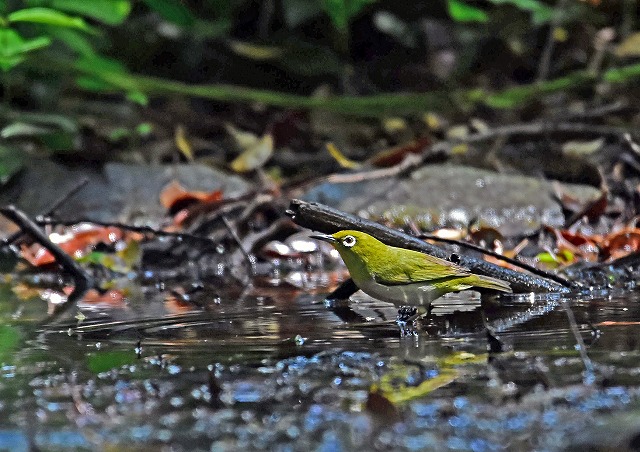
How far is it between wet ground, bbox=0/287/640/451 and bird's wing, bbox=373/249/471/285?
155 millimetres

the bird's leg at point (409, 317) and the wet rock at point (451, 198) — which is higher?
the wet rock at point (451, 198)

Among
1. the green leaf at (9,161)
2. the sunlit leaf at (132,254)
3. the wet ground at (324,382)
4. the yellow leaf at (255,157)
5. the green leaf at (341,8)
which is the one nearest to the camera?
the wet ground at (324,382)

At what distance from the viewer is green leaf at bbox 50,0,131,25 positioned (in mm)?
6508

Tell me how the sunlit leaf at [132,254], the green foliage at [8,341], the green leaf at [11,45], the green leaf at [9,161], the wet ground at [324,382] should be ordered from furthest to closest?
the green leaf at [9,161] → the green leaf at [11,45] → the sunlit leaf at [132,254] → the green foliage at [8,341] → the wet ground at [324,382]

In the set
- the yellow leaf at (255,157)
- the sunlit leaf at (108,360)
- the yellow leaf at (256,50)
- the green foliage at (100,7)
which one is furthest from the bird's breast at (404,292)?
the yellow leaf at (256,50)

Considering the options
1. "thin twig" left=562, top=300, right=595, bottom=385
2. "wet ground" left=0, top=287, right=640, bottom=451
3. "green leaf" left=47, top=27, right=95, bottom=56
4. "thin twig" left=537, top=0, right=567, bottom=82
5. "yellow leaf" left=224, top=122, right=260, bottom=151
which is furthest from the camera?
"thin twig" left=537, top=0, right=567, bottom=82

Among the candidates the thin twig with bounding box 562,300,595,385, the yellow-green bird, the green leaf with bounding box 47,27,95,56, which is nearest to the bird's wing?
the yellow-green bird

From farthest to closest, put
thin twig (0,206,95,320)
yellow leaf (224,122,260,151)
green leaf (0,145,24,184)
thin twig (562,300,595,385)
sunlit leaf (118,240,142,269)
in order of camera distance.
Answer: yellow leaf (224,122,260,151), green leaf (0,145,24,184), sunlit leaf (118,240,142,269), thin twig (0,206,95,320), thin twig (562,300,595,385)

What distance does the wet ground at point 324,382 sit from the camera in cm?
207

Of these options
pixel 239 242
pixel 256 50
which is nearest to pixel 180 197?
pixel 239 242

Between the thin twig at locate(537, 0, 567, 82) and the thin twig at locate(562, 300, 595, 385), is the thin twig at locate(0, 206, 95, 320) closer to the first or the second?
the thin twig at locate(562, 300, 595, 385)

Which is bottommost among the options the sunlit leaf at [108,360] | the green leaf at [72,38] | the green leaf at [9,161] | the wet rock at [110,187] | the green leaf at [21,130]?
the sunlit leaf at [108,360]

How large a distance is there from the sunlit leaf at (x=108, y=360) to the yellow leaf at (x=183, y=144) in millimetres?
4833

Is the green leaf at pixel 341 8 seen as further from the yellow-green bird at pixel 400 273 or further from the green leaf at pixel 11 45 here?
the yellow-green bird at pixel 400 273
